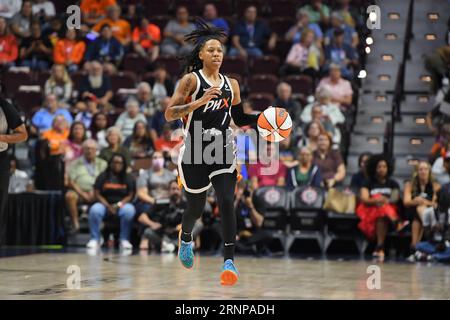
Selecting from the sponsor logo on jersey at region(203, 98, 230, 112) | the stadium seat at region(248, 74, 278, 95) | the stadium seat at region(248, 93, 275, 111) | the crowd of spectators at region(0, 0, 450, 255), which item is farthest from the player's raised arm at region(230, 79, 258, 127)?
Answer: the stadium seat at region(248, 74, 278, 95)

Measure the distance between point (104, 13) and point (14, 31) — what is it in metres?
1.76

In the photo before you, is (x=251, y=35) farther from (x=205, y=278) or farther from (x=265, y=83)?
(x=205, y=278)

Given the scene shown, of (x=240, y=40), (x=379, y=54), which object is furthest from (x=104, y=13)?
(x=379, y=54)

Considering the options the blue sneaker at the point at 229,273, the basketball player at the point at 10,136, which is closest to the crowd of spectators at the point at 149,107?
the basketball player at the point at 10,136

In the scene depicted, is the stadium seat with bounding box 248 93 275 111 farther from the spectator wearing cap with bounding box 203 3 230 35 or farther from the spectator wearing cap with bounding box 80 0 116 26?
the spectator wearing cap with bounding box 80 0 116 26

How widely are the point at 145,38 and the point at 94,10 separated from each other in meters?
1.37

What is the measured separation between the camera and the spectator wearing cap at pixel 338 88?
589 inches

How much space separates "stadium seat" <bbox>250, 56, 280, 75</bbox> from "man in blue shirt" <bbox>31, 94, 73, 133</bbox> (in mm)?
3381

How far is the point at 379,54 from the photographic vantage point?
1633 cm

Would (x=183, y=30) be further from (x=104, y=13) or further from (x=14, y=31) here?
(x=14, y=31)

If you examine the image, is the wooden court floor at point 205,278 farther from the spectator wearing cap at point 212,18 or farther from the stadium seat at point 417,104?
the spectator wearing cap at point 212,18

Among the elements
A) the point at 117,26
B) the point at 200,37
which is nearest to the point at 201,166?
the point at 200,37

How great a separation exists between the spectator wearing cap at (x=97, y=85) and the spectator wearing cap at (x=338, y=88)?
12.0 feet

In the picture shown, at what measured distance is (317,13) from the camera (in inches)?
667
